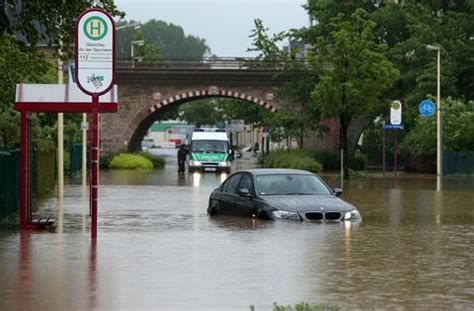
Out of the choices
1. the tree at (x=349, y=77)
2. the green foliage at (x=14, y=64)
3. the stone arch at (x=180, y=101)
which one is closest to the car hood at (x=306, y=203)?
the green foliage at (x=14, y=64)

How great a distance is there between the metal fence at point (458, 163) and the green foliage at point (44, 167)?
91.2 feet

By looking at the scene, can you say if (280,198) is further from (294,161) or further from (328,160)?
(328,160)

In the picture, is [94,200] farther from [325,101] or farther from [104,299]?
[325,101]

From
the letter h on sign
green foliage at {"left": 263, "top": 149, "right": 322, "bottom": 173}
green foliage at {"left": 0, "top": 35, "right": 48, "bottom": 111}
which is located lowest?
green foliage at {"left": 263, "top": 149, "right": 322, "bottom": 173}

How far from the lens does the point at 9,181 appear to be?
25.2m

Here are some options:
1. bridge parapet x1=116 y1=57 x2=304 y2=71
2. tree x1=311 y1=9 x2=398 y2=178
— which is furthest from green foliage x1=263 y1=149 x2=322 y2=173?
bridge parapet x1=116 y1=57 x2=304 y2=71

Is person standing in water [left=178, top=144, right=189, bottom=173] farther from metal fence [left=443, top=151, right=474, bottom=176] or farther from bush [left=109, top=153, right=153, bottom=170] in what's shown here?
metal fence [left=443, top=151, right=474, bottom=176]

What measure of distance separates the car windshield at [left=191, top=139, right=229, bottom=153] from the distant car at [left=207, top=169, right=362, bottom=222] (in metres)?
40.6

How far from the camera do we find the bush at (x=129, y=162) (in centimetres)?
6881

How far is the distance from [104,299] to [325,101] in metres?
40.6

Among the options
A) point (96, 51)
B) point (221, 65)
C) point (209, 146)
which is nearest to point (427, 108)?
point (209, 146)

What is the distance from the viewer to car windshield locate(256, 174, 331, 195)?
24.2 metres

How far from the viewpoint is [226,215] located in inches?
1000

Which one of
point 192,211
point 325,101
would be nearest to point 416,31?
point 325,101
